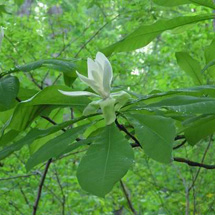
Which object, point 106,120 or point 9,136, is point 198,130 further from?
point 9,136

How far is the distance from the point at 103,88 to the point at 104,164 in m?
0.19

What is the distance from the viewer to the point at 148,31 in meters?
1.26

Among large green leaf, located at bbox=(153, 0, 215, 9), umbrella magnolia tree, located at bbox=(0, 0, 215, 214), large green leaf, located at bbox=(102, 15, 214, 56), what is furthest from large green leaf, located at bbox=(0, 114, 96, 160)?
large green leaf, located at bbox=(153, 0, 215, 9)

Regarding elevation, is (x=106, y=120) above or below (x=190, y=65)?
above

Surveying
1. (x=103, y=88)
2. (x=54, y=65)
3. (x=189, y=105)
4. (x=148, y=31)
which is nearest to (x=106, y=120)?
(x=103, y=88)

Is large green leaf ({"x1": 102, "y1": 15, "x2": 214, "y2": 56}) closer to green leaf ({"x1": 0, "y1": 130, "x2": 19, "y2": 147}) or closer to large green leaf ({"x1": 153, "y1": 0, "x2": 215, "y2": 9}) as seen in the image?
large green leaf ({"x1": 153, "y1": 0, "x2": 215, "y2": 9})

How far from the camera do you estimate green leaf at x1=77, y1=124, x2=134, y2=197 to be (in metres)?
0.74

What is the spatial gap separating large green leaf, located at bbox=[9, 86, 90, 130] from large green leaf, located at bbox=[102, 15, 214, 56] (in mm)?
237

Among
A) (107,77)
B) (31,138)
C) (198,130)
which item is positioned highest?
(107,77)

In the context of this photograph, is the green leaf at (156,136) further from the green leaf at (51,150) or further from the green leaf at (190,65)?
the green leaf at (190,65)

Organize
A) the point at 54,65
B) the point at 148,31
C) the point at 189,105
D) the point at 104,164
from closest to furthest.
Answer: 1. the point at 104,164
2. the point at 189,105
3. the point at 54,65
4. the point at 148,31

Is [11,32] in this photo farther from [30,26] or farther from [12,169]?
[12,169]

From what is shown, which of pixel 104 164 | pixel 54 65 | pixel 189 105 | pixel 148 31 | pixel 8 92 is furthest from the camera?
pixel 148 31

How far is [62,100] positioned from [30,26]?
2282 mm
